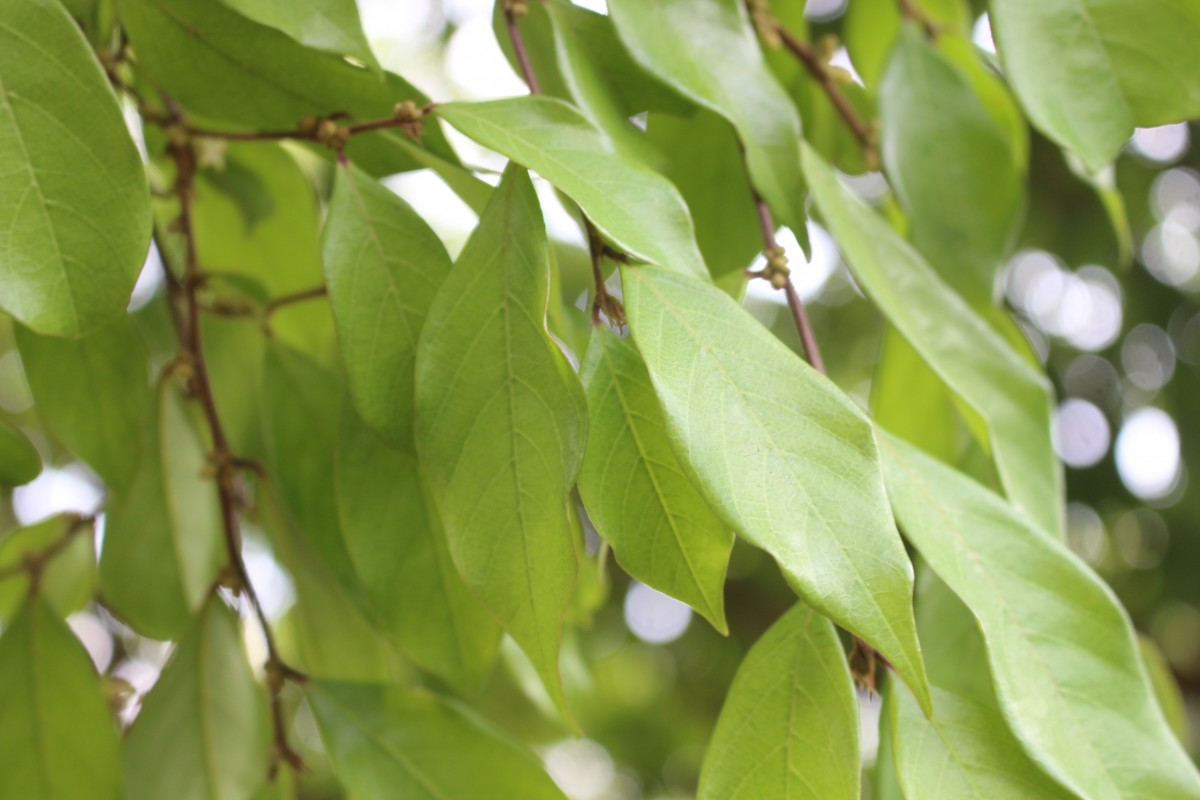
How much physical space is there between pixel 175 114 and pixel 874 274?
1.03 ft

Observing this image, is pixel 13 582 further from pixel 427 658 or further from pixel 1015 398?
pixel 1015 398

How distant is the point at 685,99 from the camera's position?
43cm

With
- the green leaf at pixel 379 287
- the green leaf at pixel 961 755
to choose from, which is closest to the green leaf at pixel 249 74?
the green leaf at pixel 379 287

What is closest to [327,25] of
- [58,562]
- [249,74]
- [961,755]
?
[249,74]

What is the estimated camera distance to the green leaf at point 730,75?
39 cm

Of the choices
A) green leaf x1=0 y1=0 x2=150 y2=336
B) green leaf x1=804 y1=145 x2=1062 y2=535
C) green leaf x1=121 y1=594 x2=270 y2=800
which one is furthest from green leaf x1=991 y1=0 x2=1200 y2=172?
green leaf x1=121 y1=594 x2=270 y2=800

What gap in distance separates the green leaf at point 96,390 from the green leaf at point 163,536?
0.05m

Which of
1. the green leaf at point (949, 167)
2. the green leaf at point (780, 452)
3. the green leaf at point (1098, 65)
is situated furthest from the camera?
the green leaf at point (949, 167)

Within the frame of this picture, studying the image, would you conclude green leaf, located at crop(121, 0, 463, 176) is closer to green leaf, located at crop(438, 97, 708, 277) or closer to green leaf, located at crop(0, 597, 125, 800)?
green leaf, located at crop(438, 97, 708, 277)

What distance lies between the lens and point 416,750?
0.45m

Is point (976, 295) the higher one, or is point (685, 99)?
point (685, 99)

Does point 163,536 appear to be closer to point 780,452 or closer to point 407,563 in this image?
point 407,563

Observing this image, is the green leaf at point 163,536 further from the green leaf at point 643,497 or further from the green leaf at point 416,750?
the green leaf at point 643,497

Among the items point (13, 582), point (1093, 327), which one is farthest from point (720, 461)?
point (1093, 327)
